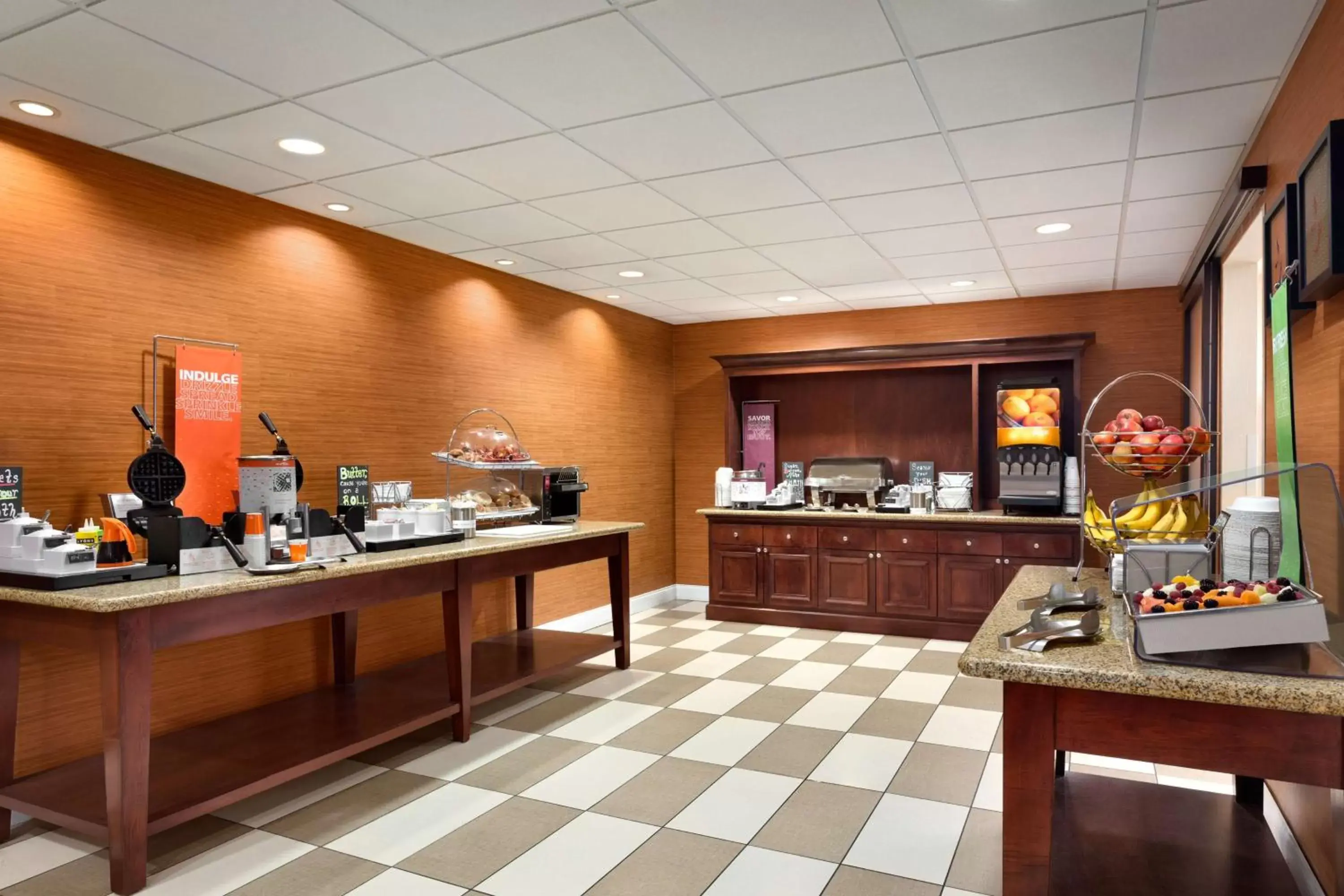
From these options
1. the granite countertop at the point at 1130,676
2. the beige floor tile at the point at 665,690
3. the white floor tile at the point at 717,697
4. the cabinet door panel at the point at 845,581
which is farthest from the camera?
the cabinet door panel at the point at 845,581

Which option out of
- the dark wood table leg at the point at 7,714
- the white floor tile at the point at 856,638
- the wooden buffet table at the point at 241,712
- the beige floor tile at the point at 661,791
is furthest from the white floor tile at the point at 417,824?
the white floor tile at the point at 856,638

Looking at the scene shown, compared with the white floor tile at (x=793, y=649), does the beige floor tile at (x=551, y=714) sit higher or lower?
higher

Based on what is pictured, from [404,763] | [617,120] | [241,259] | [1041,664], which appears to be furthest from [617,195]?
[1041,664]

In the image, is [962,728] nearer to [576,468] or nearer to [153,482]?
[576,468]

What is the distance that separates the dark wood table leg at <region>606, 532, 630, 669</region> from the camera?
5328 mm

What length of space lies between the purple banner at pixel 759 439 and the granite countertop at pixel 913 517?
683mm

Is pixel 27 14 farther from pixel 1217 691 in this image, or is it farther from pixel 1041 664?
pixel 1217 691

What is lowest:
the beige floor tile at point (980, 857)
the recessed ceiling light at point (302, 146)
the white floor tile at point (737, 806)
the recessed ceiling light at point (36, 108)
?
the white floor tile at point (737, 806)

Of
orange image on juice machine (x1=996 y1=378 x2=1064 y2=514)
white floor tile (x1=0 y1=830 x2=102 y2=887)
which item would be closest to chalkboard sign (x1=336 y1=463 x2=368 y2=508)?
white floor tile (x1=0 y1=830 x2=102 y2=887)

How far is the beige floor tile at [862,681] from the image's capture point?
4.88 metres

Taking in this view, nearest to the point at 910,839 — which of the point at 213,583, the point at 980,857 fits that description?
the point at 980,857

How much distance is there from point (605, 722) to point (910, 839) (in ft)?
5.83

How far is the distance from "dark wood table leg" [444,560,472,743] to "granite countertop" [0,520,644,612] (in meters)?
0.16

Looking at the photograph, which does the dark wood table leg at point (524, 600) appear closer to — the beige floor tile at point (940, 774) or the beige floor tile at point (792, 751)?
the beige floor tile at point (792, 751)
